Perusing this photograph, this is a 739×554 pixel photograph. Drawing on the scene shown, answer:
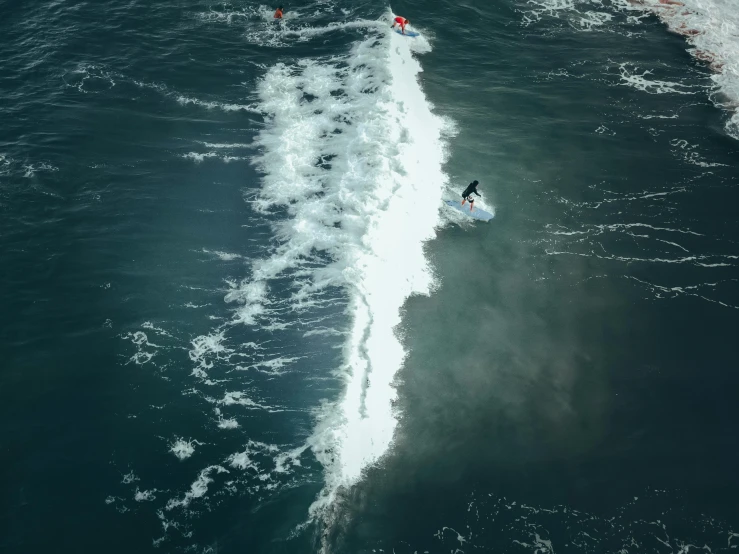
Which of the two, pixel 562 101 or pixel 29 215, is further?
pixel 562 101

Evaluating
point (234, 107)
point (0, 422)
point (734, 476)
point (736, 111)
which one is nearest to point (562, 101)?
point (736, 111)

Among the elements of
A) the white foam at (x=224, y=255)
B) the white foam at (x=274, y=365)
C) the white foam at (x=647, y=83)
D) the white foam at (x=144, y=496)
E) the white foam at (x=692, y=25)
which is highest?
the white foam at (x=692, y=25)

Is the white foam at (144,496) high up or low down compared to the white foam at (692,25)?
down

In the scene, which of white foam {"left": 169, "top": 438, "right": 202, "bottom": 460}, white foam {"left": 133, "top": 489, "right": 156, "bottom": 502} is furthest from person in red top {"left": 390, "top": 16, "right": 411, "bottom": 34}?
white foam {"left": 133, "top": 489, "right": 156, "bottom": 502}

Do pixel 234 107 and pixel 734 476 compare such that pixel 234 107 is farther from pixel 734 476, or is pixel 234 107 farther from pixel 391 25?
pixel 734 476

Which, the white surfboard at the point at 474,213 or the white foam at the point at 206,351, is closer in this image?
the white foam at the point at 206,351

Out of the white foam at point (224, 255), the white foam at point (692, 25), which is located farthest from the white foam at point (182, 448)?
the white foam at point (692, 25)

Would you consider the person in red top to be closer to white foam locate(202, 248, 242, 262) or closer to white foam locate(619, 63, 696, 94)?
white foam locate(619, 63, 696, 94)

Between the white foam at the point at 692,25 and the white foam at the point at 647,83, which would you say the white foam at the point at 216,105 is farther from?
the white foam at the point at 647,83

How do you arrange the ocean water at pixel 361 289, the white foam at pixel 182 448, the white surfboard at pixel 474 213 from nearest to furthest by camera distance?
the ocean water at pixel 361 289
the white foam at pixel 182 448
the white surfboard at pixel 474 213
